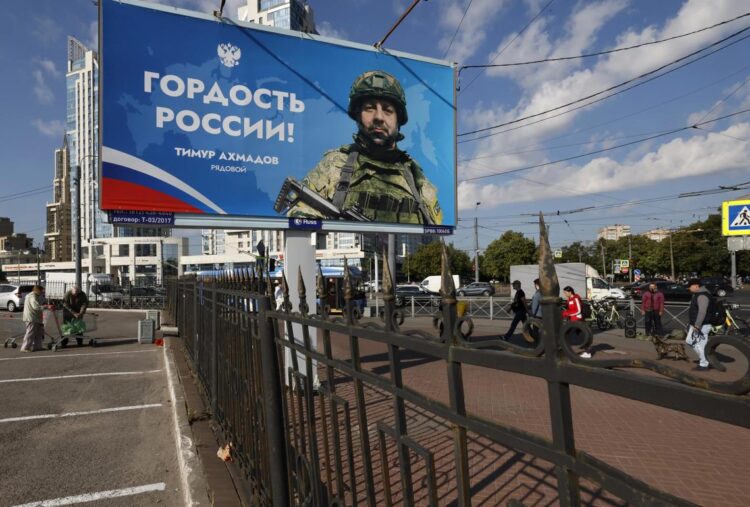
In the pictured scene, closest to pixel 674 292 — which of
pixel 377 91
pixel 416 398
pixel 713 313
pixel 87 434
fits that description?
pixel 713 313

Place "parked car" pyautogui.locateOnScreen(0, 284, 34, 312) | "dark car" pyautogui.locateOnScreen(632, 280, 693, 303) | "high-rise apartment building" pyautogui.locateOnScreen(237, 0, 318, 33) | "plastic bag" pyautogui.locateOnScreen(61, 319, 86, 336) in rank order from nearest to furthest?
"plastic bag" pyautogui.locateOnScreen(61, 319, 86, 336) < "parked car" pyautogui.locateOnScreen(0, 284, 34, 312) < "dark car" pyautogui.locateOnScreen(632, 280, 693, 303) < "high-rise apartment building" pyautogui.locateOnScreen(237, 0, 318, 33)

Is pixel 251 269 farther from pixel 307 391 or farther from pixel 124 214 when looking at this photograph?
pixel 124 214

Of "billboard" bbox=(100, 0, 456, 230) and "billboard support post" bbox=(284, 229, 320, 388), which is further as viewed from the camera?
"billboard support post" bbox=(284, 229, 320, 388)

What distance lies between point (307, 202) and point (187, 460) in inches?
164

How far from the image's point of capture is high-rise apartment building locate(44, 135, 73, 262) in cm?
12550

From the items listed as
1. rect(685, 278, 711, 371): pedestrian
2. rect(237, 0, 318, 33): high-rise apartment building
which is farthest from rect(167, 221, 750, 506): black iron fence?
rect(237, 0, 318, 33): high-rise apartment building

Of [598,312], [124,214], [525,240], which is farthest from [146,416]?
[525,240]

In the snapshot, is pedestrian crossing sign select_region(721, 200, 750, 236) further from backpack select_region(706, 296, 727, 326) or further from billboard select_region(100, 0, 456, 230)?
billboard select_region(100, 0, 456, 230)

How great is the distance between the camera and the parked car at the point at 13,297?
2553 cm

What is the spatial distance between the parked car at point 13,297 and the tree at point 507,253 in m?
56.4

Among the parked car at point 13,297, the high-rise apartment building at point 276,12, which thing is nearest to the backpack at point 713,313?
the parked car at point 13,297

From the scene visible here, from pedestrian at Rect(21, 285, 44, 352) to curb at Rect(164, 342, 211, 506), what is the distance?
634 centimetres

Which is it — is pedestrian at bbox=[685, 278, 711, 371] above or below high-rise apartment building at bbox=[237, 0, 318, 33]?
below

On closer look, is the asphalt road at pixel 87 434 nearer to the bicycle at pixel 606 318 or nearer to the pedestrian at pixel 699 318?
the pedestrian at pixel 699 318
